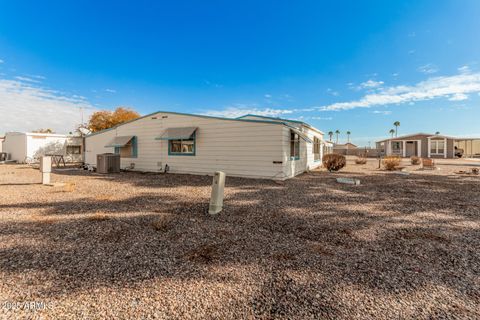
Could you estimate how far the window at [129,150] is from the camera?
13.6 m

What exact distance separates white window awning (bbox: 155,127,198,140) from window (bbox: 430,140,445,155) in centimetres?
3321

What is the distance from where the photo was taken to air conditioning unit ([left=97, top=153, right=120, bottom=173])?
12383mm

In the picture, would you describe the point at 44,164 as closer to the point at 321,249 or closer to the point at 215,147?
the point at 215,147

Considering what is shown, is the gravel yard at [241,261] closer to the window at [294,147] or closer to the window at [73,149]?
the window at [294,147]

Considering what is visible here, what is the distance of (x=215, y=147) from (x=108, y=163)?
6.35 m

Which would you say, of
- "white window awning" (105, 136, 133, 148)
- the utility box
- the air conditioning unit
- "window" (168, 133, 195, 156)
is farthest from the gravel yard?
"white window awning" (105, 136, 133, 148)

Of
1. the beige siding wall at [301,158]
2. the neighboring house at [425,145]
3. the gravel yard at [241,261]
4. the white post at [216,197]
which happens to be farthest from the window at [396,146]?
the white post at [216,197]

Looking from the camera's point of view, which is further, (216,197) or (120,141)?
(120,141)

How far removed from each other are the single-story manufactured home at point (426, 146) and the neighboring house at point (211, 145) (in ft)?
80.1

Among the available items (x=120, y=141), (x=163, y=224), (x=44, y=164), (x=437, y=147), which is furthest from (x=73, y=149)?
(x=437, y=147)

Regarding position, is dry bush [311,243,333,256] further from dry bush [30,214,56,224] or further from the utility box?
the utility box

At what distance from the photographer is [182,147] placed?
467 inches

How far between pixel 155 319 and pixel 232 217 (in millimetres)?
2851

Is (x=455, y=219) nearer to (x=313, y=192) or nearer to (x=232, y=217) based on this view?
(x=313, y=192)
